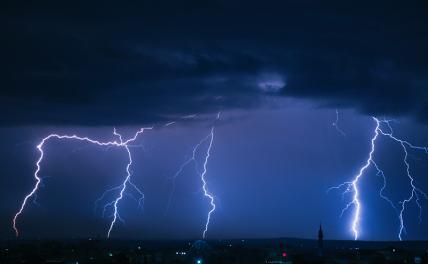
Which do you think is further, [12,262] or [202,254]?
[202,254]

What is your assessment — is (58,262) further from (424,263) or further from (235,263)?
(424,263)

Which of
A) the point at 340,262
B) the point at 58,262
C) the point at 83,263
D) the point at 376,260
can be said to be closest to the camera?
the point at 58,262

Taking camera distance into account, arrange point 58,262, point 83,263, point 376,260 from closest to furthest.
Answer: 1. point 58,262
2. point 83,263
3. point 376,260

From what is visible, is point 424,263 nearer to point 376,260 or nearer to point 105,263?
point 376,260

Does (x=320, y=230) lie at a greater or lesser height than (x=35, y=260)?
greater

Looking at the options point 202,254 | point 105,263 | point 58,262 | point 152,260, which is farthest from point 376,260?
point 58,262

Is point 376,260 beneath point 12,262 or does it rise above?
above

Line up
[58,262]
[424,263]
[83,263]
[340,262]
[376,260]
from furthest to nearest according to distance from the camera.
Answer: [376,260] < [340,262] < [424,263] < [83,263] < [58,262]

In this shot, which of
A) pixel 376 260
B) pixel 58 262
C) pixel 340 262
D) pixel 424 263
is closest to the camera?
pixel 58 262

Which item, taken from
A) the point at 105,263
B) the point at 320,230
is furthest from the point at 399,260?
the point at 105,263
